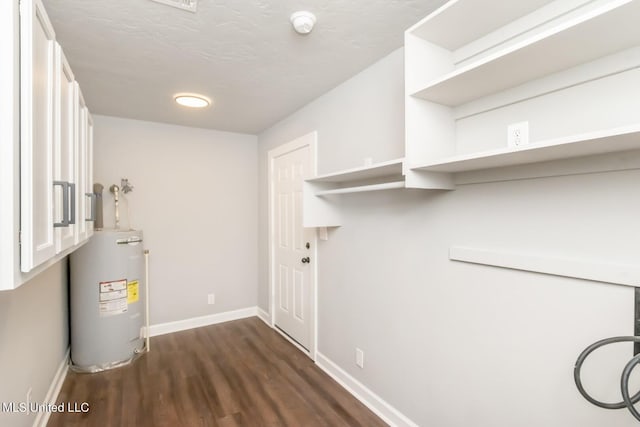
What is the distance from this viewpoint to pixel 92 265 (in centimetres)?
269

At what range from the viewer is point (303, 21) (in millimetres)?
1638

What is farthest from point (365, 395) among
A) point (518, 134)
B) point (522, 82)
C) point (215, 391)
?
point (522, 82)

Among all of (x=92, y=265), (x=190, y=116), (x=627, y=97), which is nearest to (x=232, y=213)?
(x=190, y=116)

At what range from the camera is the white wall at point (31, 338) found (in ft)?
5.10

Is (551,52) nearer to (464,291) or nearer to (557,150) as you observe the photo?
(557,150)

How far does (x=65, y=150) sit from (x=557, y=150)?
1986 millimetres

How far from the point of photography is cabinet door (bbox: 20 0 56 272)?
2.98 ft

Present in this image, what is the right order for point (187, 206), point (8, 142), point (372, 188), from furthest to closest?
point (187, 206), point (372, 188), point (8, 142)

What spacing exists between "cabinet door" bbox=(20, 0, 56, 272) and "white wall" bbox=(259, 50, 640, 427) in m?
1.72

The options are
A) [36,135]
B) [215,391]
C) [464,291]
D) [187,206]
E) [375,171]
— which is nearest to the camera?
[36,135]

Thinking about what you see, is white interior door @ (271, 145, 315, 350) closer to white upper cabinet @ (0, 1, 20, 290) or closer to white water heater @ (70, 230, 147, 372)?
white water heater @ (70, 230, 147, 372)

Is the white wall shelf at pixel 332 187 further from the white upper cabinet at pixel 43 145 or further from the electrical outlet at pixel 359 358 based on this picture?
the white upper cabinet at pixel 43 145

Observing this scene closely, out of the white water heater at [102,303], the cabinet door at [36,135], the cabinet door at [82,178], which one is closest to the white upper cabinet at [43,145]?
the cabinet door at [36,135]

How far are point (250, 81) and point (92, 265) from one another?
6.91 ft
